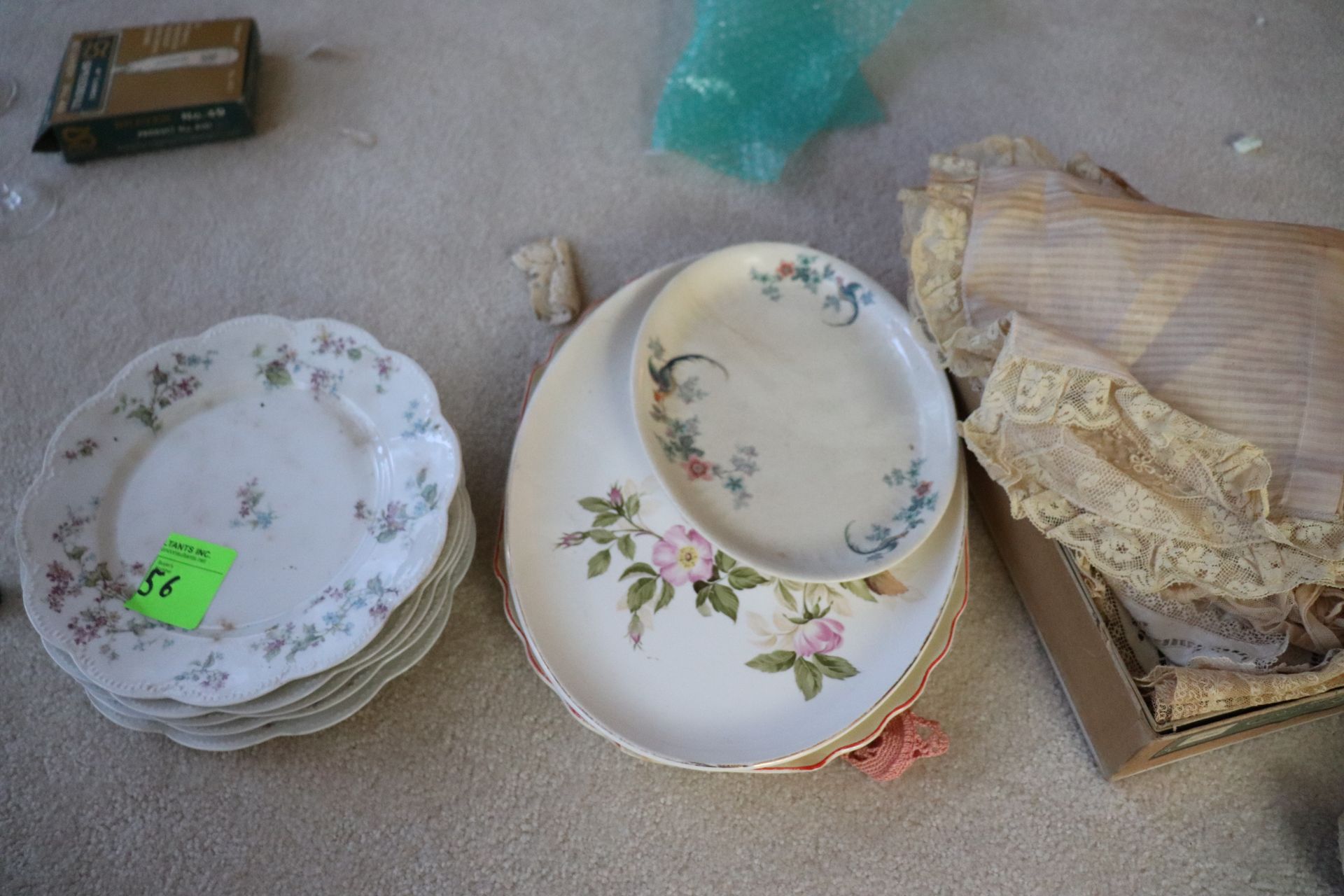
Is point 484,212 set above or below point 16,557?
above

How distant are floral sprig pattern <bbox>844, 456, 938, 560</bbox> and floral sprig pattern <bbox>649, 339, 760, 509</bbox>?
4.2 inches

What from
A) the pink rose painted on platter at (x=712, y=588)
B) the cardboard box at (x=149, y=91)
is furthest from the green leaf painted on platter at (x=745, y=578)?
the cardboard box at (x=149, y=91)

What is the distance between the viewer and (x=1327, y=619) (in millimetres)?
701

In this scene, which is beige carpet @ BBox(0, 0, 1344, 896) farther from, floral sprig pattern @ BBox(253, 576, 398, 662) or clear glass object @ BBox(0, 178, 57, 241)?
floral sprig pattern @ BBox(253, 576, 398, 662)

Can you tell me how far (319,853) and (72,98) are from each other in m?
0.92

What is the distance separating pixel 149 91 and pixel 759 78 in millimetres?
727

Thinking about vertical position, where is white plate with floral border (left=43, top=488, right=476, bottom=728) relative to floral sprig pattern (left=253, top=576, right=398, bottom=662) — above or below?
below

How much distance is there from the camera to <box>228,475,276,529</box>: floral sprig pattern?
80cm

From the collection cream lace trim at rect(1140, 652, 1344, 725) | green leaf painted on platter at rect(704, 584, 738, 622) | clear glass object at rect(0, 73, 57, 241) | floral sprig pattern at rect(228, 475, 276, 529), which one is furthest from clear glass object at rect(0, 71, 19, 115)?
cream lace trim at rect(1140, 652, 1344, 725)

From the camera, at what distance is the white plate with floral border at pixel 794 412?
815 millimetres

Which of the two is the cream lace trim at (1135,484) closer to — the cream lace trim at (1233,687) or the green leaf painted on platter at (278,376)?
the cream lace trim at (1233,687)

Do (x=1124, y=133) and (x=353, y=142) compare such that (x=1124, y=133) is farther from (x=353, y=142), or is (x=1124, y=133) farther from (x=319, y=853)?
(x=319, y=853)

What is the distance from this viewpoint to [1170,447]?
71 centimetres

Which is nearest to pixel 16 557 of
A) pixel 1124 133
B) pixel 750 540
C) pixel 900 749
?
pixel 750 540
